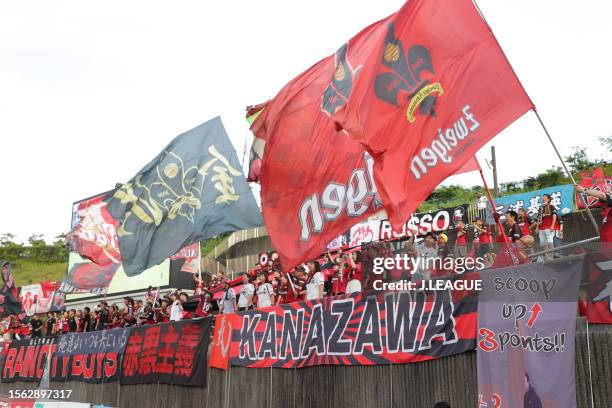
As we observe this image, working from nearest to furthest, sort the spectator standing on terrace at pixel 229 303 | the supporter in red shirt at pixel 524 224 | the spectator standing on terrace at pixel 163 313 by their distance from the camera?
the supporter in red shirt at pixel 524 224, the spectator standing on terrace at pixel 229 303, the spectator standing on terrace at pixel 163 313

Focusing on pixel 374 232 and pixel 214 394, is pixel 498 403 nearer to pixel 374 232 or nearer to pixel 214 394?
pixel 214 394

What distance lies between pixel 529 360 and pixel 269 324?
266 inches

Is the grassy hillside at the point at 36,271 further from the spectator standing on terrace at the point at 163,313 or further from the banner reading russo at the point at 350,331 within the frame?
the banner reading russo at the point at 350,331

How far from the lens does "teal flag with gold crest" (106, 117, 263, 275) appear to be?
1327cm

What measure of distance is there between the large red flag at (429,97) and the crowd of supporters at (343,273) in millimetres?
1789

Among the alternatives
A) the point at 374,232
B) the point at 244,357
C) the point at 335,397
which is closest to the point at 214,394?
the point at 244,357

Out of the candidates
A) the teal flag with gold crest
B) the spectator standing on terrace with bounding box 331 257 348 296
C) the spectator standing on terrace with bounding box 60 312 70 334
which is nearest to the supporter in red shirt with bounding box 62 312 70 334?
the spectator standing on terrace with bounding box 60 312 70 334

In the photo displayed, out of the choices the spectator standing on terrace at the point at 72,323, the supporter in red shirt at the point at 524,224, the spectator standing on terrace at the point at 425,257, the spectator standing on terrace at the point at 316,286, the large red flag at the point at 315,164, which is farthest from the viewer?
the spectator standing on terrace at the point at 72,323

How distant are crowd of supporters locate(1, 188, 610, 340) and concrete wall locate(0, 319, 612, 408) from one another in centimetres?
139

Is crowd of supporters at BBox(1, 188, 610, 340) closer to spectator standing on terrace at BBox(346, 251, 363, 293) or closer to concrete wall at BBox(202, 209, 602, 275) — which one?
spectator standing on terrace at BBox(346, 251, 363, 293)

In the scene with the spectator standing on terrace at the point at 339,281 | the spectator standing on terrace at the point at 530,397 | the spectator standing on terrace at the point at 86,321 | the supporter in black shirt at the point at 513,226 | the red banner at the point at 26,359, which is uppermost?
the supporter in black shirt at the point at 513,226

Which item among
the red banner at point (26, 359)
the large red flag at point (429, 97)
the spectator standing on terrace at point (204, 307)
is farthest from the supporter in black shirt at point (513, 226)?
the red banner at point (26, 359)

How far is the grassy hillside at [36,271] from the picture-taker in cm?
6153

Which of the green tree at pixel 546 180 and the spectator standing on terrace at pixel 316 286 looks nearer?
the spectator standing on terrace at pixel 316 286
